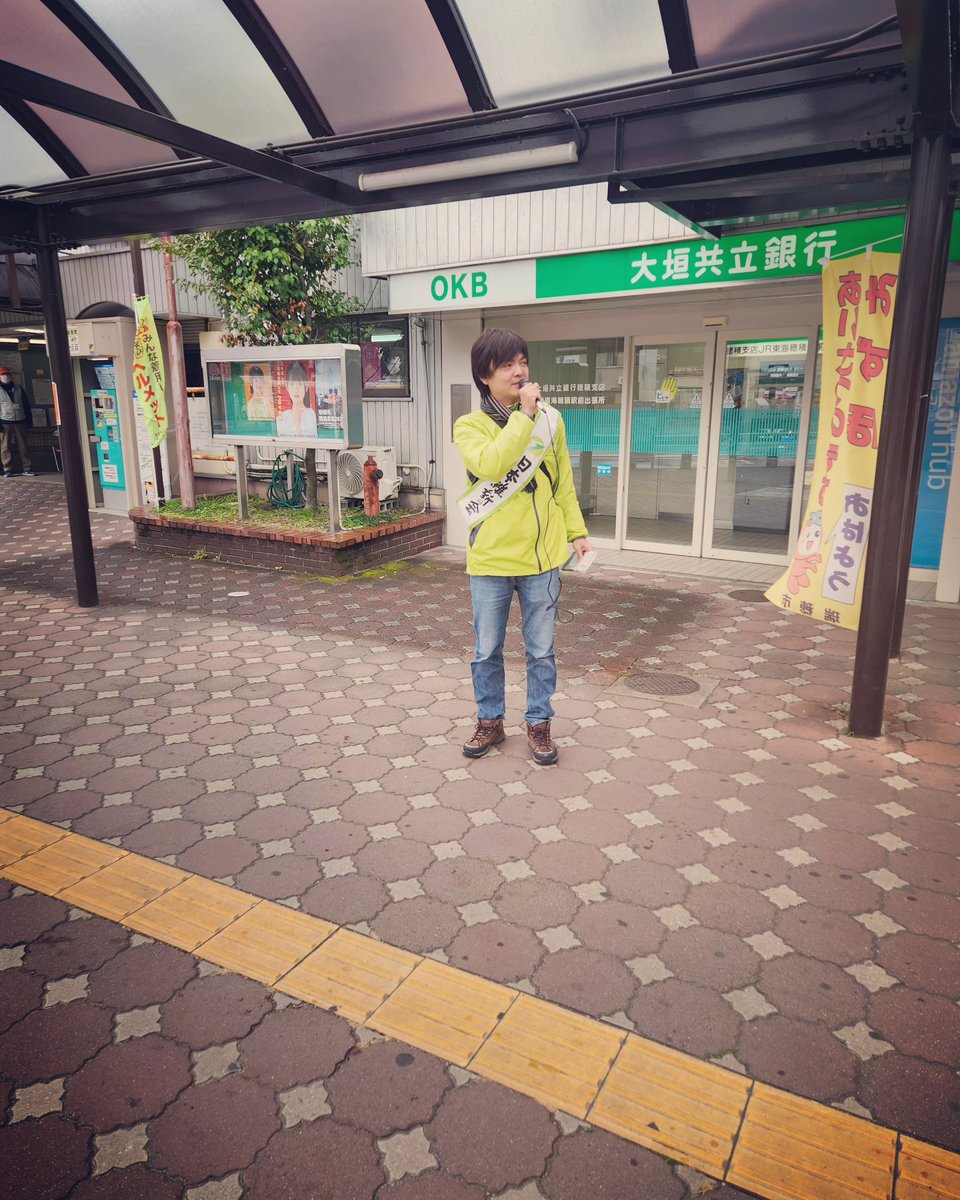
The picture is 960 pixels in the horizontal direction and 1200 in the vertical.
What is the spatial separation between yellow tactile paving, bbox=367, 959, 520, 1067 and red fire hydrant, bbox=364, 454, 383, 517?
25.5ft

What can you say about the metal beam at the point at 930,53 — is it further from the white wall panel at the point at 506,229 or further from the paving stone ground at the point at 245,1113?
the white wall panel at the point at 506,229

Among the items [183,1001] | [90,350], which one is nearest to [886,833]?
[183,1001]

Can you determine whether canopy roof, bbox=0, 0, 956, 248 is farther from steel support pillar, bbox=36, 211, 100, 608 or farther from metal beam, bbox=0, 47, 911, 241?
steel support pillar, bbox=36, 211, 100, 608

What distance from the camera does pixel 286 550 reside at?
8805mm

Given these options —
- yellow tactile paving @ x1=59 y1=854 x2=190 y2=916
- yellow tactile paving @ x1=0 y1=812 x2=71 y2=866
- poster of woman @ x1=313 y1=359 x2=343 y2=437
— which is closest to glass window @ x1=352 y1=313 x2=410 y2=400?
poster of woman @ x1=313 y1=359 x2=343 y2=437

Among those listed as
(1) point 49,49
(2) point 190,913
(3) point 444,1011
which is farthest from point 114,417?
(3) point 444,1011

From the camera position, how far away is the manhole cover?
5.18m

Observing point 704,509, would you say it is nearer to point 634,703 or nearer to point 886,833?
point 634,703

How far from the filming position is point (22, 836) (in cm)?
347

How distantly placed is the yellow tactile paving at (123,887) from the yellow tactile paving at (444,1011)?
A: 113 cm

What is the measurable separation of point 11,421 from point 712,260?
50.3 ft

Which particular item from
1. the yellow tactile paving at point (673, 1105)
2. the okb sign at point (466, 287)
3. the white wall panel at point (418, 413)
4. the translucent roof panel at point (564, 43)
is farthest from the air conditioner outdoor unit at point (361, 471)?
the yellow tactile paving at point (673, 1105)

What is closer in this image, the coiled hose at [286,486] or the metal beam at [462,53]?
the metal beam at [462,53]

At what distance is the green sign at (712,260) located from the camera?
22.2 ft
